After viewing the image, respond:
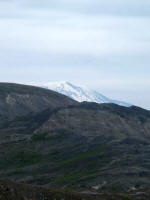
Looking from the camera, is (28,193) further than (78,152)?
No

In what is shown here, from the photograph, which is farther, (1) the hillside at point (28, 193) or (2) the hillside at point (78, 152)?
(2) the hillside at point (78, 152)

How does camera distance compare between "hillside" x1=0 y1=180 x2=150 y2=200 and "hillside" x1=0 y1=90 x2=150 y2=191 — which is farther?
"hillside" x1=0 y1=90 x2=150 y2=191

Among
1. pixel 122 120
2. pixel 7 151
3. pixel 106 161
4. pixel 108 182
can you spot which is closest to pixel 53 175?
pixel 106 161

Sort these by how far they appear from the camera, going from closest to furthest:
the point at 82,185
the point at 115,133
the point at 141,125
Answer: the point at 82,185, the point at 115,133, the point at 141,125

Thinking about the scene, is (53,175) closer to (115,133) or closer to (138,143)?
(138,143)

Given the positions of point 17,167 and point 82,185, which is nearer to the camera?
point 82,185

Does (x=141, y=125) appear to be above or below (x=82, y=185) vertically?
above

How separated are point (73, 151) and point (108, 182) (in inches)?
2046

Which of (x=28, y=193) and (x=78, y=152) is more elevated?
(x=28, y=193)

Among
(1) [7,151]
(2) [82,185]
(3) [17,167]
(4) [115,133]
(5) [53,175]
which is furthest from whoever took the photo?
(4) [115,133]

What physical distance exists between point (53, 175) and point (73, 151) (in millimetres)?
30394

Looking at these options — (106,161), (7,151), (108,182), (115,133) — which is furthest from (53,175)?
(115,133)

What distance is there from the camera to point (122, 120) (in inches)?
7800

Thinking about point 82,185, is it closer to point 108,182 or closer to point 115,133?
point 108,182
